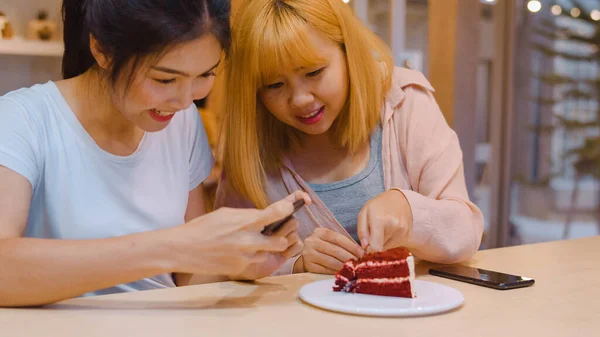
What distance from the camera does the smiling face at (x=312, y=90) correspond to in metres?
1.73

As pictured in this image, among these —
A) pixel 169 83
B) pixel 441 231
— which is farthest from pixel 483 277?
pixel 169 83

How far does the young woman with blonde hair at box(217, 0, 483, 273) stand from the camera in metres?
1.63

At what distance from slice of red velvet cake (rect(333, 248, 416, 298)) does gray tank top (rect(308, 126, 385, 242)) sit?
21.1 inches

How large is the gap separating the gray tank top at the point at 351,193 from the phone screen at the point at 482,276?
14.1 inches

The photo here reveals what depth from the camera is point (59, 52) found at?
3.72 metres

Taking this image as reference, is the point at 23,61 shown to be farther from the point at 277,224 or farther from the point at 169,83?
the point at 277,224

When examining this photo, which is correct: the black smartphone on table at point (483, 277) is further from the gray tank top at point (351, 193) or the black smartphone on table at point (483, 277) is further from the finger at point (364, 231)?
the gray tank top at point (351, 193)

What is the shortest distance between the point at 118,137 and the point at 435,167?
798mm

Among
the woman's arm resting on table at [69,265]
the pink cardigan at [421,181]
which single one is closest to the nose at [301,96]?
the pink cardigan at [421,181]

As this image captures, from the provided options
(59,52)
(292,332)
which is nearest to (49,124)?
(292,332)

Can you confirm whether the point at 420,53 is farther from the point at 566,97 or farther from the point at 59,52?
the point at 59,52

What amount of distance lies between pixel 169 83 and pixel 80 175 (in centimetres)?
30

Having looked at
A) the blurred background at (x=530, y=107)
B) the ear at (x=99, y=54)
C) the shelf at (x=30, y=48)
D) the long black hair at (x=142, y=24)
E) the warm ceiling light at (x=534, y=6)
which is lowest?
the blurred background at (x=530, y=107)

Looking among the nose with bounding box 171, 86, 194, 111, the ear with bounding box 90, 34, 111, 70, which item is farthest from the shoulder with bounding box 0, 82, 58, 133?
the nose with bounding box 171, 86, 194, 111
